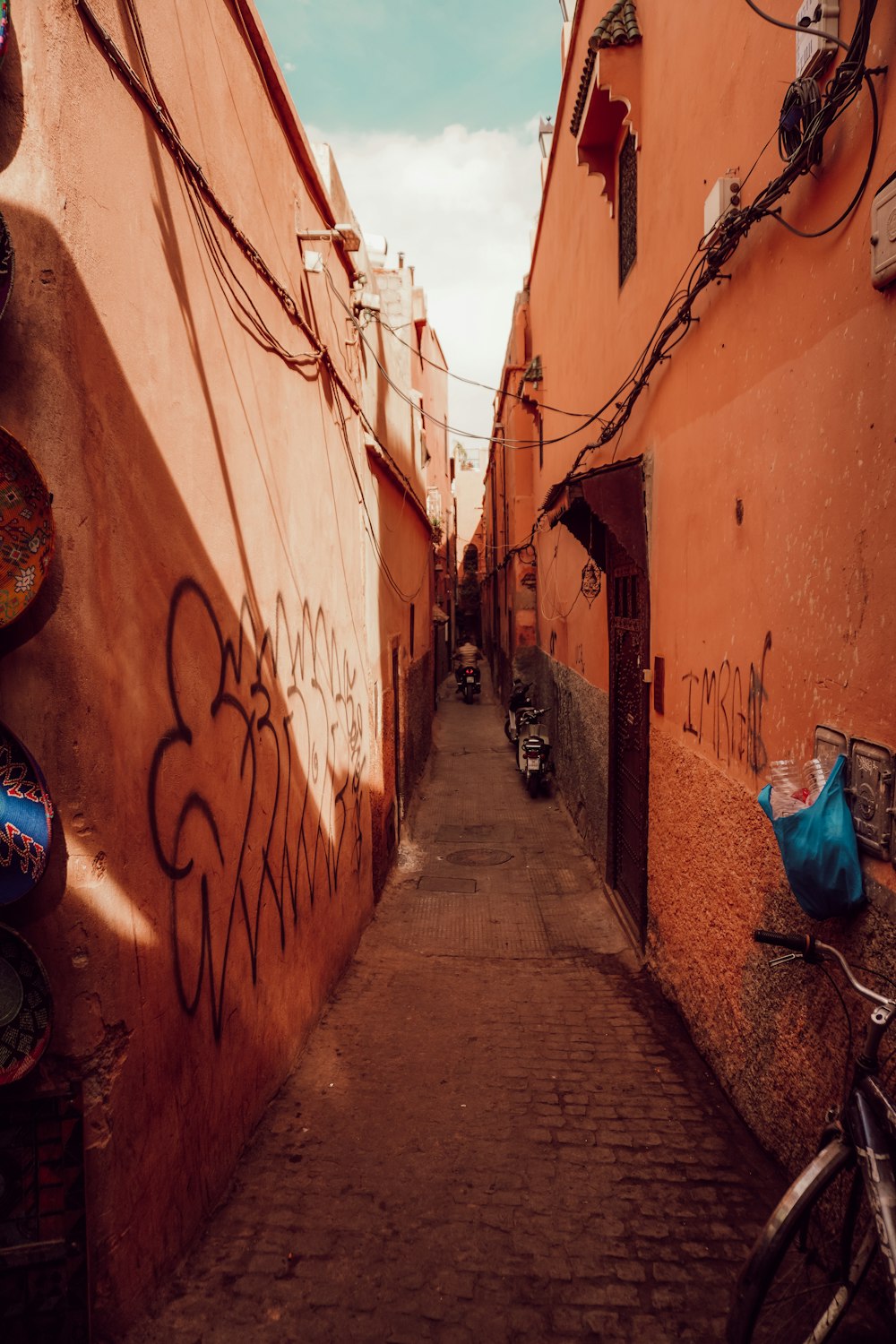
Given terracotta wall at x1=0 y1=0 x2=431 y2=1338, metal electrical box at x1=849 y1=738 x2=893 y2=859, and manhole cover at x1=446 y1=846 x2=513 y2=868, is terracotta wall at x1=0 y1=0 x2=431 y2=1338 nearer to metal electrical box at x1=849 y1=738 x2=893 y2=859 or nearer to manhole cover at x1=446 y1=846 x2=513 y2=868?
metal electrical box at x1=849 y1=738 x2=893 y2=859

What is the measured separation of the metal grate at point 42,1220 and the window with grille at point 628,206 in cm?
668

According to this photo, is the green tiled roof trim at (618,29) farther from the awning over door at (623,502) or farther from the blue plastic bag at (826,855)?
the blue plastic bag at (826,855)

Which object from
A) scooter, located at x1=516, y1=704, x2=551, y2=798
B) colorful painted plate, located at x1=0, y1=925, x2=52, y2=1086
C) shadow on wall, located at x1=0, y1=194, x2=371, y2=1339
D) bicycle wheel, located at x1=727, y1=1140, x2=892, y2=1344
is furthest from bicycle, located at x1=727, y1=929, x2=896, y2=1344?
scooter, located at x1=516, y1=704, x2=551, y2=798

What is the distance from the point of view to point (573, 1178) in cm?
342

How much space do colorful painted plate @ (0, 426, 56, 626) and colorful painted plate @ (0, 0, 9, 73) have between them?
3.49 ft

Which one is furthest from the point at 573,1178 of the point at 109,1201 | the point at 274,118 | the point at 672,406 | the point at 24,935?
the point at 274,118

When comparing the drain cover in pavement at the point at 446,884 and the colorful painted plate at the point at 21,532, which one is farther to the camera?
the drain cover in pavement at the point at 446,884

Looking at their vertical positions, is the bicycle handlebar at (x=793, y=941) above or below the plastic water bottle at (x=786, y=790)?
below

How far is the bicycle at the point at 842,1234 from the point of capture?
213 cm

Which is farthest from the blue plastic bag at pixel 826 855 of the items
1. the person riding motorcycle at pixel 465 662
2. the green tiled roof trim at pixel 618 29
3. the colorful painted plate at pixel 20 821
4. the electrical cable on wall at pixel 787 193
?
the person riding motorcycle at pixel 465 662

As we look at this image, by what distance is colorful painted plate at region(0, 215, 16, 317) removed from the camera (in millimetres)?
2012

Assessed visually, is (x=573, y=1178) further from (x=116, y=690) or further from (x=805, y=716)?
(x=116, y=690)

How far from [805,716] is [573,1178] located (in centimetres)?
242

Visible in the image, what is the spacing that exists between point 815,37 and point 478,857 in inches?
305
